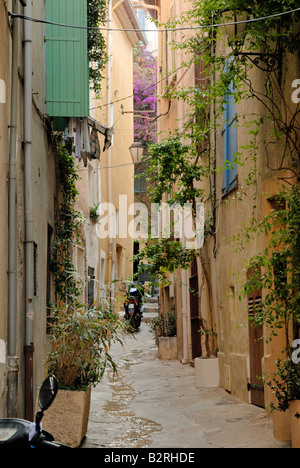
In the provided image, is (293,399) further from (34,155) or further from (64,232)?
(64,232)

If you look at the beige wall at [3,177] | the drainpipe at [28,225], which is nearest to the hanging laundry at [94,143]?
the drainpipe at [28,225]

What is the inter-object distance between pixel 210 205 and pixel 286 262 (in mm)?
6150

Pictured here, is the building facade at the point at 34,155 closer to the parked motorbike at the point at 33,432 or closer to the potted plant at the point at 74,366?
the potted plant at the point at 74,366

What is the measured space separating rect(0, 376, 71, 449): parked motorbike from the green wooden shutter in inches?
274

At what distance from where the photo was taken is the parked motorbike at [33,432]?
3578 millimetres

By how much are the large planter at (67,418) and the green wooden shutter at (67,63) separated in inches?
167

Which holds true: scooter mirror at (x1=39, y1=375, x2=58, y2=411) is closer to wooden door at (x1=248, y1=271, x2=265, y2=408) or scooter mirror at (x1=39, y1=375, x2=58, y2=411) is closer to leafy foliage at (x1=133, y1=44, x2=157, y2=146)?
wooden door at (x1=248, y1=271, x2=265, y2=408)

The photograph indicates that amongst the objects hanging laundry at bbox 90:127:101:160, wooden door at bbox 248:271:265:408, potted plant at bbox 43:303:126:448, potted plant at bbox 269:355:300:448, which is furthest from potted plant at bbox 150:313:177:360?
potted plant at bbox 269:355:300:448

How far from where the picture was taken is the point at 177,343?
17.5 metres

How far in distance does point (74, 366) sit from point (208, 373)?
513 cm

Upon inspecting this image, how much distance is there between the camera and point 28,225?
27.7 feet

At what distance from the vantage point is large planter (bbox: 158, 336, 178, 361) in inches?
685

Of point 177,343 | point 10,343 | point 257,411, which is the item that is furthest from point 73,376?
point 177,343

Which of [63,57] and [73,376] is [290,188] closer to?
[73,376]
